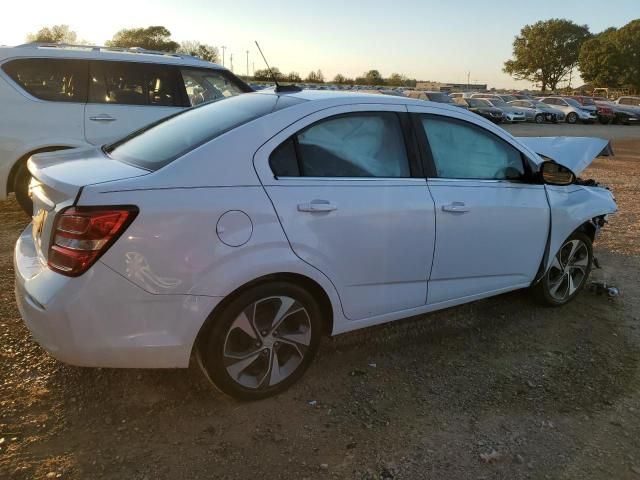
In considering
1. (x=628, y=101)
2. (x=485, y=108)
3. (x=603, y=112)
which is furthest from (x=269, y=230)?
(x=628, y=101)

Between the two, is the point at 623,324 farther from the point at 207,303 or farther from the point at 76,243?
the point at 76,243

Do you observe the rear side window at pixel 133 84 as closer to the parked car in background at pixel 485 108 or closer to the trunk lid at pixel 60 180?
the trunk lid at pixel 60 180

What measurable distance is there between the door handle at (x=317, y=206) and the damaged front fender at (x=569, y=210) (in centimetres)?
196

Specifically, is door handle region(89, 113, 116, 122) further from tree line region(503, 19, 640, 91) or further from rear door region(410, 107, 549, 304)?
tree line region(503, 19, 640, 91)

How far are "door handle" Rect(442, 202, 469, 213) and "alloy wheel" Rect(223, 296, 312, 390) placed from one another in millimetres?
1111

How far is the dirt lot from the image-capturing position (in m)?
2.60

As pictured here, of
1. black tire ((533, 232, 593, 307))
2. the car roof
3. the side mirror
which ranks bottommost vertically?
black tire ((533, 232, 593, 307))

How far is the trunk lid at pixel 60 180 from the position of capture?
8.55ft

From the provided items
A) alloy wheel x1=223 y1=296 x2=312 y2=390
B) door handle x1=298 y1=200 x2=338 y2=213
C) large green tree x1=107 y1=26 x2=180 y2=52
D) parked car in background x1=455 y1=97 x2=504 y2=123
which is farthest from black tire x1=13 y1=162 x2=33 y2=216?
large green tree x1=107 y1=26 x2=180 y2=52

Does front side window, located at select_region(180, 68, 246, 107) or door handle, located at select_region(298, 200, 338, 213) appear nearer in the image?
door handle, located at select_region(298, 200, 338, 213)

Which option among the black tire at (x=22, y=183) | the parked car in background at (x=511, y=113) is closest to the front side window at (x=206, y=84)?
the black tire at (x=22, y=183)

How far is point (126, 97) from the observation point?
638 cm


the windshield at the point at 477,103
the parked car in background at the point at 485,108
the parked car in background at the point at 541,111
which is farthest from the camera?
the parked car in background at the point at 541,111

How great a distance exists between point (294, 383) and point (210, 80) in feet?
16.5
